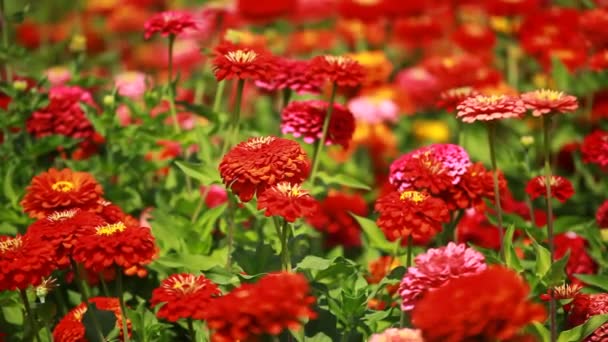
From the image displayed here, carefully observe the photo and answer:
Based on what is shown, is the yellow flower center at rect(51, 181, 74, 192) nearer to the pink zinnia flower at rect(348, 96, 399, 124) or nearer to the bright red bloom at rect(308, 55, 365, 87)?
the bright red bloom at rect(308, 55, 365, 87)

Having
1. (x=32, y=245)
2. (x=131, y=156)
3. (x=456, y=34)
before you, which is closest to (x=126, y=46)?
(x=456, y=34)

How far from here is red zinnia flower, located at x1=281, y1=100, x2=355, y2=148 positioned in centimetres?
254

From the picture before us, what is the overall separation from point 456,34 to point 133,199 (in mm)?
1949

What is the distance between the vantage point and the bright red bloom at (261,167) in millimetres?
1940

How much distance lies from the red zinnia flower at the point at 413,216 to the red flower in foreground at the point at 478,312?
0.50 metres

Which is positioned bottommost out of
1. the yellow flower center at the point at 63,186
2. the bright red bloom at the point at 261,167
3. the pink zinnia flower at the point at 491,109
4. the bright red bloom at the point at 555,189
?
the bright red bloom at the point at 555,189

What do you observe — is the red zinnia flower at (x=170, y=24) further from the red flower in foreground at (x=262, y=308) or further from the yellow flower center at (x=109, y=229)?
the red flower in foreground at (x=262, y=308)

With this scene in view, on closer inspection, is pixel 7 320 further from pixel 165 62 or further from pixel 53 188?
pixel 165 62

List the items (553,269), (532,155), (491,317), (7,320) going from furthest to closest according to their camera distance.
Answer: (532,155) < (7,320) < (553,269) < (491,317)

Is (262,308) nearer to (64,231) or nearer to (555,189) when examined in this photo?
(64,231)

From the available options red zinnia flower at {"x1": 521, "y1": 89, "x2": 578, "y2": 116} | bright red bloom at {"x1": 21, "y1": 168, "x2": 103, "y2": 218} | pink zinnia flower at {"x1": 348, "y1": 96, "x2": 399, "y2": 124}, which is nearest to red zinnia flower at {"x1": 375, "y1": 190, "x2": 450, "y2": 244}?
red zinnia flower at {"x1": 521, "y1": 89, "x2": 578, "y2": 116}

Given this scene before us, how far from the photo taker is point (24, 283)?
1907 mm

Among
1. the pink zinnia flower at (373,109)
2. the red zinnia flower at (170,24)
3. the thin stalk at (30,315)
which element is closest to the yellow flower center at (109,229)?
the thin stalk at (30,315)

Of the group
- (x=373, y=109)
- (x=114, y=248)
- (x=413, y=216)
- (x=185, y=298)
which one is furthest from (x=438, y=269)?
(x=373, y=109)
